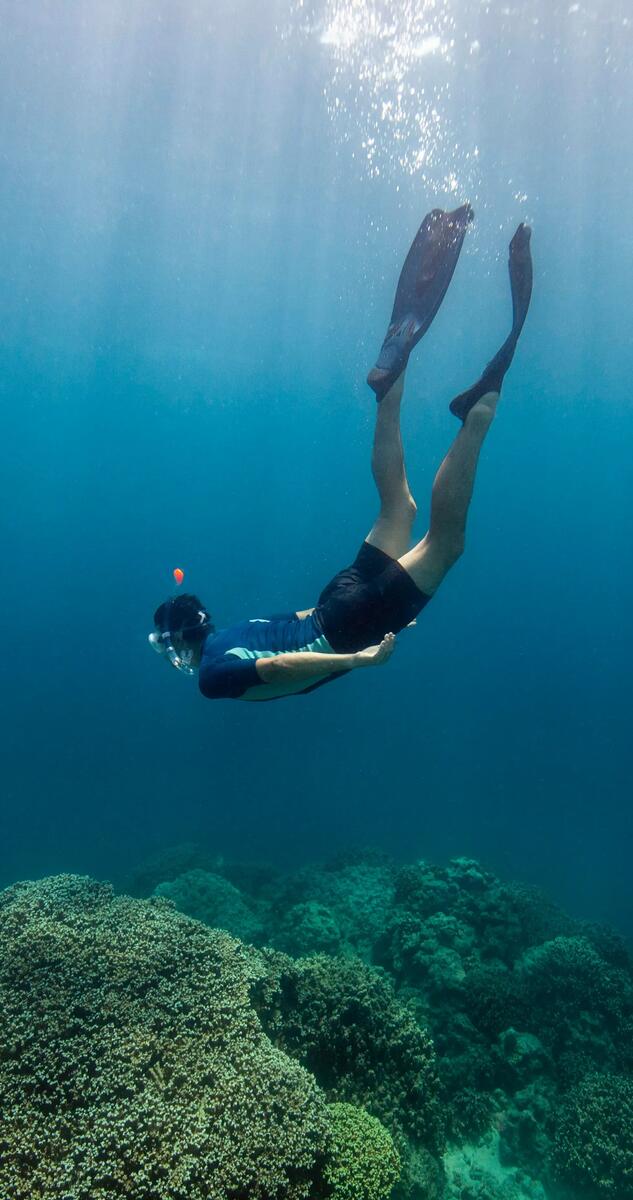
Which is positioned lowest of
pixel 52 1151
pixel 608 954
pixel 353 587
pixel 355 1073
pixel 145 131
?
pixel 608 954

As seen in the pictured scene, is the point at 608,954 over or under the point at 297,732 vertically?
under

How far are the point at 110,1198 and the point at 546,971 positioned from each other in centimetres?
782

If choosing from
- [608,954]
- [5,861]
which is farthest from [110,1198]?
[5,861]

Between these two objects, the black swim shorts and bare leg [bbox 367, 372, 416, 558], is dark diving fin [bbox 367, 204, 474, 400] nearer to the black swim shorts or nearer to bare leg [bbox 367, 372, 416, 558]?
bare leg [bbox 367, 372, 416, 558]

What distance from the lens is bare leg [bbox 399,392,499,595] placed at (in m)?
4.93

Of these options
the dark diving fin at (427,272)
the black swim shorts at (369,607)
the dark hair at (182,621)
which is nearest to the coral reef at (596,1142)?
the black swim shorts at (369,607)

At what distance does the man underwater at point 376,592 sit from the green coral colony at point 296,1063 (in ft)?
9.00

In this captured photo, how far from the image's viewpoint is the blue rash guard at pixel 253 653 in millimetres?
4453

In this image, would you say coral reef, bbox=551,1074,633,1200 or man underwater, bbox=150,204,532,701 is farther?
coral reef, bbox=551,1074,633,1200

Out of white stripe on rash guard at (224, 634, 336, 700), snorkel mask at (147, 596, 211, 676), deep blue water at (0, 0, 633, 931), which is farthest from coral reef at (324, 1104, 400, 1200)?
deep blue water at (0, 0, 633, 931)

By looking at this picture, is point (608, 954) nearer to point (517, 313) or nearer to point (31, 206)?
point (517, 313)

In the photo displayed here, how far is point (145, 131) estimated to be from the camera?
3025cm

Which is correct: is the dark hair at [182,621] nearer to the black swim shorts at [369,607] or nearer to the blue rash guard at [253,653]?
the blue rash guard at [253,653]

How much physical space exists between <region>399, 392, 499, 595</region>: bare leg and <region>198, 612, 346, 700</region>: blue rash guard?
1061 millimetres
